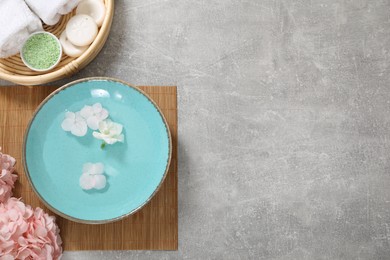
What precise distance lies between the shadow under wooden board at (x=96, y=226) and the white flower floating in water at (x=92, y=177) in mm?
191

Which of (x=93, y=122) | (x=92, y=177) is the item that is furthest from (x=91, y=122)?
(x=92, y=177)

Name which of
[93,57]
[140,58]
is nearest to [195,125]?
[140,58]

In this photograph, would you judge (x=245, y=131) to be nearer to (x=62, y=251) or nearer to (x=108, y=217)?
(x=108, y=217)

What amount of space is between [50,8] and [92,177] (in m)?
0.51

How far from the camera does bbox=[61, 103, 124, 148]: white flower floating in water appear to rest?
138cm

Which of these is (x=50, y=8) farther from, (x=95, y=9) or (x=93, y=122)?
(x=93, y=122)

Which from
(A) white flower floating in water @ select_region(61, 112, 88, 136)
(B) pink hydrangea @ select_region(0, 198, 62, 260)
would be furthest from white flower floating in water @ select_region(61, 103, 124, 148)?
(B) pink hydrangea @ select_region(0, 198, 62, 260)

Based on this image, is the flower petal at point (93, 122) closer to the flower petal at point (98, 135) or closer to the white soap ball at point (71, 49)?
the flower petal at point (98, 135)

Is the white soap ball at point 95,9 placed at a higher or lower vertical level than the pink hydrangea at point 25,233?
higher

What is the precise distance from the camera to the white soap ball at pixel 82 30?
1.44 m

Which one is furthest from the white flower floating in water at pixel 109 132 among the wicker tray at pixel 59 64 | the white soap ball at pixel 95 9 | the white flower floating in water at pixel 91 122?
the white soap ball at pixel 95 9

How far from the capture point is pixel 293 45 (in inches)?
63.9

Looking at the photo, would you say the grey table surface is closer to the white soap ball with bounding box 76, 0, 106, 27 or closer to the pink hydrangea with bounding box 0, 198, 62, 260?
the white soap ball with bounding box 76, 0, 106, 27

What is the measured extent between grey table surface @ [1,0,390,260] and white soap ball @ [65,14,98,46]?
0.15m
